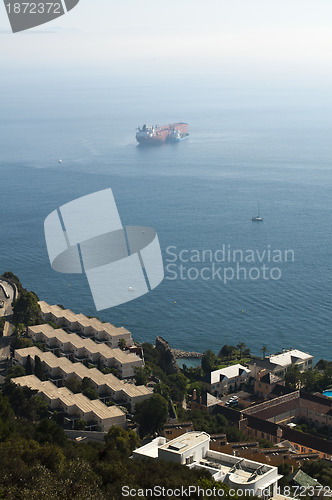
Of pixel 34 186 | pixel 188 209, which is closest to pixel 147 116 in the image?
pixel 34 186

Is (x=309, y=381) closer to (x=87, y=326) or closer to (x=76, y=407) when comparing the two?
(x=87, y=326)

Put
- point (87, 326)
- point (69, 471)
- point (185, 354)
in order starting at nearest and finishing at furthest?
1. point (69, 471)
2. point (87, 326)
3. point (185, 354)

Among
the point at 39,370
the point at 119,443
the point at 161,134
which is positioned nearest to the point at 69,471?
the point at 119,443

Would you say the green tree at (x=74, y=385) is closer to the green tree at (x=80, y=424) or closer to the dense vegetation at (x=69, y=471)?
the green tree at (x=80, y=424)

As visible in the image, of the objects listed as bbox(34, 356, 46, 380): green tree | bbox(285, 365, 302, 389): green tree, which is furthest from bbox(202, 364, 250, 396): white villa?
bbox(34, 356, 46, 380): green tree

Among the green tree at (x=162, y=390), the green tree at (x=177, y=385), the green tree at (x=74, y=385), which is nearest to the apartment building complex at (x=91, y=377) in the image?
the green tree at (x=162, y=390)

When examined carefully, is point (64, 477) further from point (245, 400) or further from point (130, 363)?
point (245, 400)

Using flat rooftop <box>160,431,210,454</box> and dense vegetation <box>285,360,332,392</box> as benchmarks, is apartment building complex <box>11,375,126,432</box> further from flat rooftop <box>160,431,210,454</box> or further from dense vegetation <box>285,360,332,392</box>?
dense vegetation <box>285,360,332,392</box>

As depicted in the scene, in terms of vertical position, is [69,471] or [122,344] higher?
[69,471]
